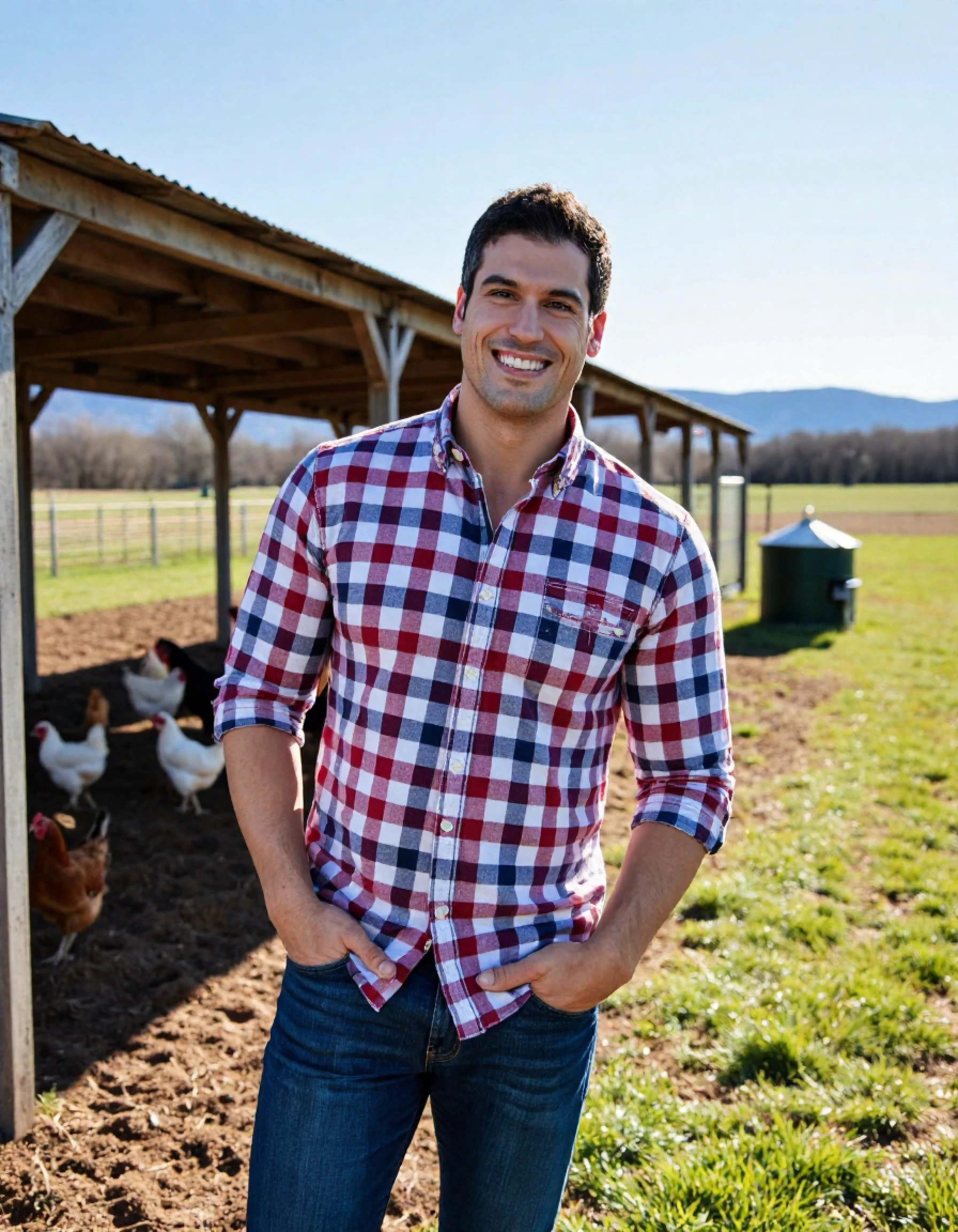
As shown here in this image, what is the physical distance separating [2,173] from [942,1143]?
4033mm

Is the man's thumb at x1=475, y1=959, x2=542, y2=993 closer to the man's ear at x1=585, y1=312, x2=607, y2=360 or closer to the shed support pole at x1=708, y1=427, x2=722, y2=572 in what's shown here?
the man's ear at x1=585, y1=312, x2=607, y2=360

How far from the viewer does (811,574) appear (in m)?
13.0

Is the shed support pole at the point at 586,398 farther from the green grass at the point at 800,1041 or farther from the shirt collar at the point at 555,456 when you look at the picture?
the shirt collar at the point at 555,456

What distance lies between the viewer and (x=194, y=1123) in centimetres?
298

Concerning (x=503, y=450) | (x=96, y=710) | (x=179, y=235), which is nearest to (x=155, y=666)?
(x=96, y=710)

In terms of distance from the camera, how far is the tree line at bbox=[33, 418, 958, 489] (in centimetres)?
5456

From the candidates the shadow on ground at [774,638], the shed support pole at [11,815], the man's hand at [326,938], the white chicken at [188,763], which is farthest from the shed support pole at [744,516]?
the man's hand at [326,938]

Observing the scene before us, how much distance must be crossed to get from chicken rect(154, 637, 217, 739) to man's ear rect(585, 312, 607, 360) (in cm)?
570

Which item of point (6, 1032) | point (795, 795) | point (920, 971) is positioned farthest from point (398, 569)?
point (795, 795)

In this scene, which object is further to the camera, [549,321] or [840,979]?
[840,979]

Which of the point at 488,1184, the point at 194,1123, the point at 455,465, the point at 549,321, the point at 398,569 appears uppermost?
the point at 549,321

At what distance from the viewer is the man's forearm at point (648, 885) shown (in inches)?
57.7

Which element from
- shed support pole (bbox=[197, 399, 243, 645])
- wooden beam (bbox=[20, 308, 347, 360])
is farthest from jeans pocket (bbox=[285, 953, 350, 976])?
shed support pole (bbox=[197, 399, 243, 645])

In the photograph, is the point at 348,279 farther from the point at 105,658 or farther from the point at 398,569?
the point at 105,658
